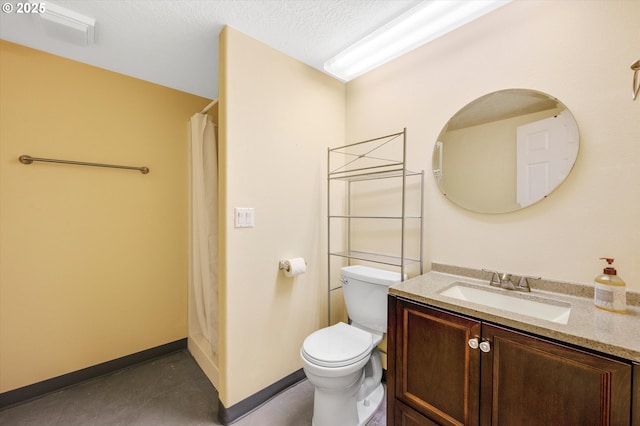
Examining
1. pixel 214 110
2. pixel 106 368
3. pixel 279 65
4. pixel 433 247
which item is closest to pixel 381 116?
pixel 279 65

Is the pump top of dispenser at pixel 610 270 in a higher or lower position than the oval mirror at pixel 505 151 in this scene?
lower

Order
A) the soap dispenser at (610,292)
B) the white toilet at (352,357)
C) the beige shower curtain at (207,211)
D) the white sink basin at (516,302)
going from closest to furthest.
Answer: the soap dispenser at (610,292)
the white sink basin at (516,302)
the white toilet at (352,357)
the beige shower curtain at (207,211)

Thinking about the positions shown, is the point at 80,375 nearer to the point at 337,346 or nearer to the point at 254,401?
the point at 254,401

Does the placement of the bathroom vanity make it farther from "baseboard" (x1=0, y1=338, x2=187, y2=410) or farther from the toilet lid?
"baseboard" (x1=0, y1=338, x2=187, y2=410)

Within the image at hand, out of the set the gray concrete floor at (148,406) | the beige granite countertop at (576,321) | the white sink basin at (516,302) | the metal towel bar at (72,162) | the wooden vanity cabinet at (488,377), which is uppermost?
the metal towel bar at (72,162)

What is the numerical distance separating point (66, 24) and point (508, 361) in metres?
2.68

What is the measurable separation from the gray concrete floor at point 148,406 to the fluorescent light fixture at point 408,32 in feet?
7.54

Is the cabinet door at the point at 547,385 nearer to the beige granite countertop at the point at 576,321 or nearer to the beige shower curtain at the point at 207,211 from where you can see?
the beige granite countertop at the point at 576,321

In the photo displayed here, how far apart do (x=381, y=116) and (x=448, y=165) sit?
2.14 ft

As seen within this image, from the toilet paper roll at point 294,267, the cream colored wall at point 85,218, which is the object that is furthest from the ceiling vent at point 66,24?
the toilet paper roll at point 294,267

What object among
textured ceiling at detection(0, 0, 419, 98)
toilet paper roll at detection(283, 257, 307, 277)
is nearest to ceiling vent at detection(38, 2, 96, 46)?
textured ceiling at detection(0, 0, 419, 98)

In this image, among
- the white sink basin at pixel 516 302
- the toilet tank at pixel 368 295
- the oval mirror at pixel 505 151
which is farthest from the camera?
the toilet tank at pixel 368 295

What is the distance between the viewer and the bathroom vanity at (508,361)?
75cm

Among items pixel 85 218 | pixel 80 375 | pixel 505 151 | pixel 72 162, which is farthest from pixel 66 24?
pixel 505 151
